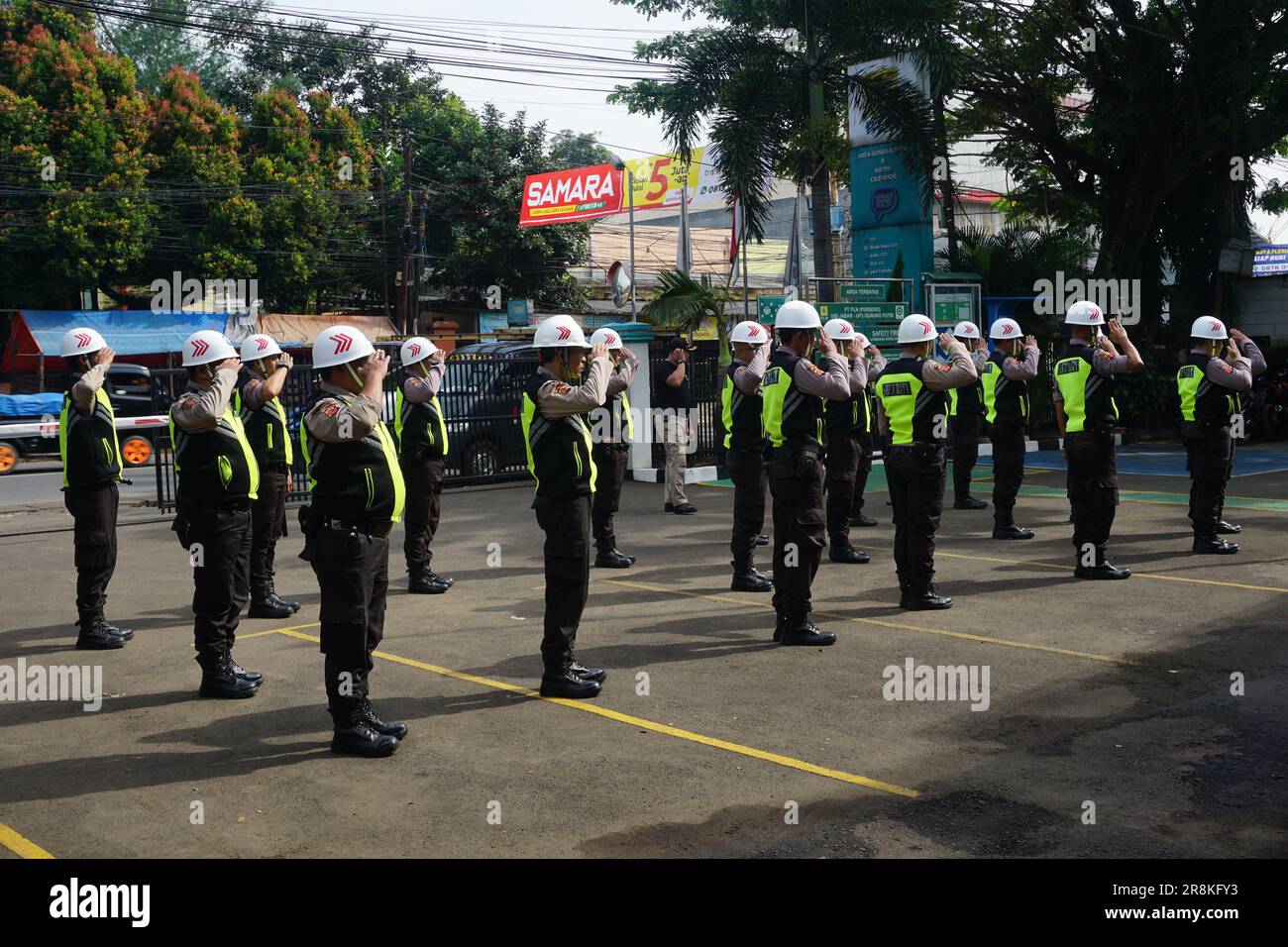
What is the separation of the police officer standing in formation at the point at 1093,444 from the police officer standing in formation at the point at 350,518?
21.1 ft

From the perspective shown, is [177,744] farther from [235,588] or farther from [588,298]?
[588,298]

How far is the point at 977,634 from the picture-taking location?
8.34 m

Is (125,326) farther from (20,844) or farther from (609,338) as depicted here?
(20,844)

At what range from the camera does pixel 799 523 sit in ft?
26.9

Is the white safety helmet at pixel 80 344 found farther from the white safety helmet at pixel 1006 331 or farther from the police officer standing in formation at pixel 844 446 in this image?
the white safety helmet at pixel 1006 331

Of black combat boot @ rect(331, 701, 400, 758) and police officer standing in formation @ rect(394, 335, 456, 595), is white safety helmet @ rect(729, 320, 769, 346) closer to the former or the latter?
police officer standing in formation @ rect(394, 335, 456, 595)

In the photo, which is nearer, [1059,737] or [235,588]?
[1059,737]

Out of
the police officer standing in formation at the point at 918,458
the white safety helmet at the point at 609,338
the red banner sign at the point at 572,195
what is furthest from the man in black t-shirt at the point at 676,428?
the red banner sign at the point at 572,195

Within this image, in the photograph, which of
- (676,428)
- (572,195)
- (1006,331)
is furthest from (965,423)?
(572,195)

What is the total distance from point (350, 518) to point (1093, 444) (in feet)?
22.1

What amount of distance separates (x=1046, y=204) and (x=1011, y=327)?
1661 cm

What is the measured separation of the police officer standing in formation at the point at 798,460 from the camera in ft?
26.8

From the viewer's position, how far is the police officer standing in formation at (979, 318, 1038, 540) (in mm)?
12531
